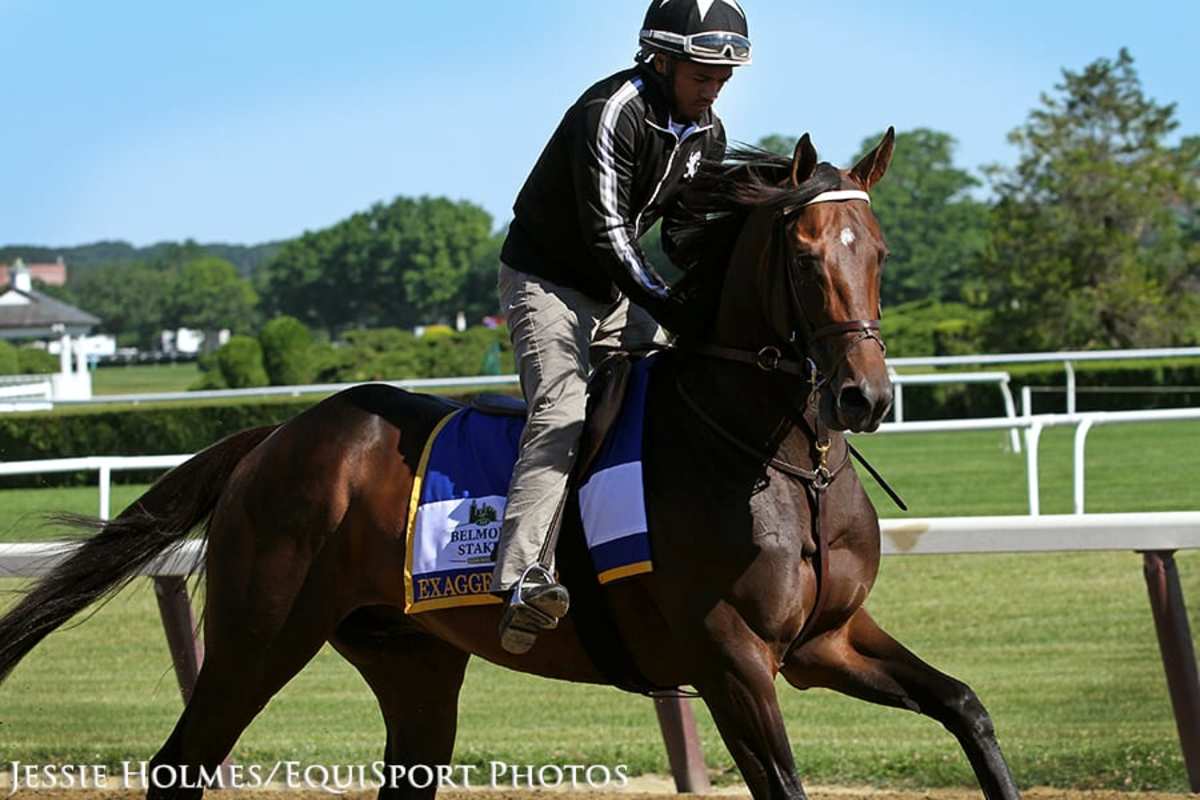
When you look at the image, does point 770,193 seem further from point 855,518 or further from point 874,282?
point 855,518

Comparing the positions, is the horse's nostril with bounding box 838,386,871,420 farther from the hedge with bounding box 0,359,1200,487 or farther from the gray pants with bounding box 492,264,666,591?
the hedge with bounding box 0,359,1200,487

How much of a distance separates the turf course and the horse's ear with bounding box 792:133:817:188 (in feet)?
9.15

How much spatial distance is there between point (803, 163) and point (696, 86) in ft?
1.28

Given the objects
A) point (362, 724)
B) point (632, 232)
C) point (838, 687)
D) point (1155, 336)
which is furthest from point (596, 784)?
point (1155, 336)

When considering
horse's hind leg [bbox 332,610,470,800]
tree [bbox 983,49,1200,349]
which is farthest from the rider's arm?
tree [bbox 983,49,1200,349]

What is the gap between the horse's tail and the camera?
16.3 ft

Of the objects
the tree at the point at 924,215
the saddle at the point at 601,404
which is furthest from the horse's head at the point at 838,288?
the tree at the point at 924,215

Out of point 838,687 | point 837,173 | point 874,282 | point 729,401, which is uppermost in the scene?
point 837,173

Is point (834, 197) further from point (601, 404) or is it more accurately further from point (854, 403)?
point (601, 404)

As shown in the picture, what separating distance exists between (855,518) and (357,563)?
4.67 feet

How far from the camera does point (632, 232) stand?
4.14m

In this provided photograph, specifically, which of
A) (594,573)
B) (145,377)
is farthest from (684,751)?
(145,377)

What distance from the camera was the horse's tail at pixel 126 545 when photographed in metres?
4.98

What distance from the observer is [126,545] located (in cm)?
503
